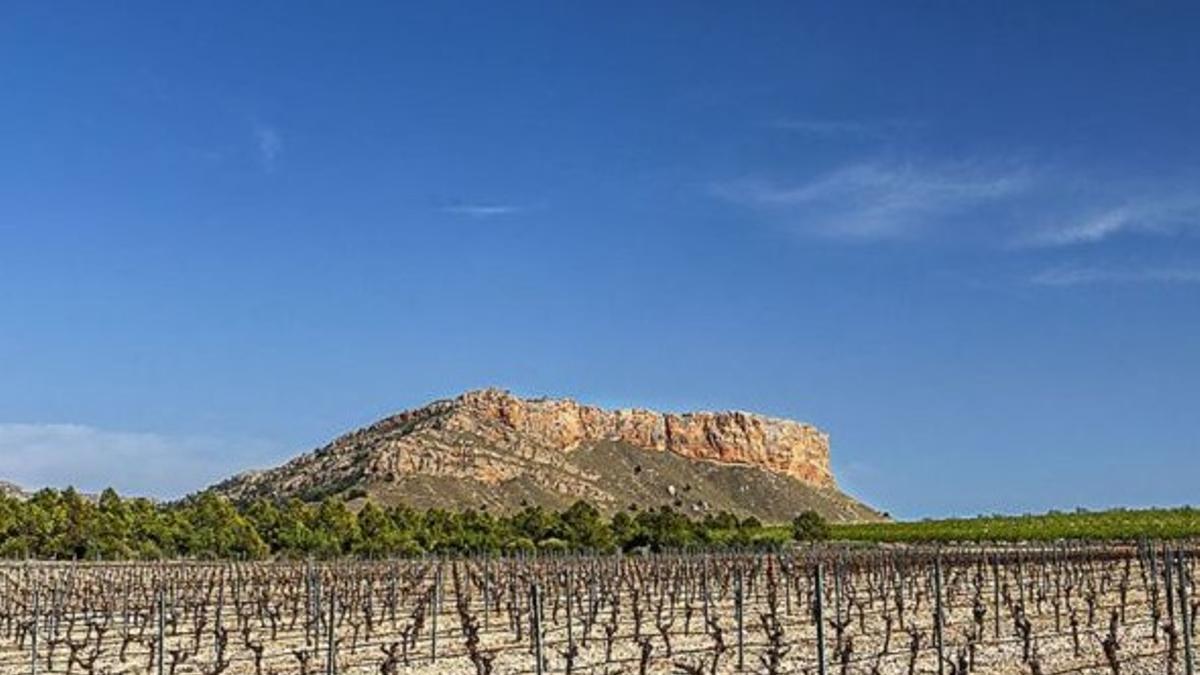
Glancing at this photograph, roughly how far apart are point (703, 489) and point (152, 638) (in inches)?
4181

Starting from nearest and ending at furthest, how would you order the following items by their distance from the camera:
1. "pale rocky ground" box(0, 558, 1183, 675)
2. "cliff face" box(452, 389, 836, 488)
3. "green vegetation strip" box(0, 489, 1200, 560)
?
"pale rocky ground" box(0, 558, 1183, 675) < "green vegetation strip" box(0, 489, 1200, 560) < "cliff face" box(452, 389, 836, 488)

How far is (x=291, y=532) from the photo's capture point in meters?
63.7

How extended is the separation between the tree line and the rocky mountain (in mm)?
29920

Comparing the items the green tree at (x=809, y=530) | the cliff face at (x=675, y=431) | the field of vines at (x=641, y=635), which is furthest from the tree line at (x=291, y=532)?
the cliff face at (x=675, y=431)

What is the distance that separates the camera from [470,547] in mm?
67188

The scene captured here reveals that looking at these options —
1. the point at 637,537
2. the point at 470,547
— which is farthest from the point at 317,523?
the point at 637,537

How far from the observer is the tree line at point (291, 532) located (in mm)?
59094

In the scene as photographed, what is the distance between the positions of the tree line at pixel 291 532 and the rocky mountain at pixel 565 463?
1178 inches

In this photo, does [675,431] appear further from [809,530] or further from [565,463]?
[809,530]

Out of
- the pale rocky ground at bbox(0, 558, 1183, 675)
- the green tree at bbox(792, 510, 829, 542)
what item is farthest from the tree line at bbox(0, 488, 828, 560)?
the pale rocky ground at bbox(0, 558, 1183, 675)

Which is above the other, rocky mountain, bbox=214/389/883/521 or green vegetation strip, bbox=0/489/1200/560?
rocky mountain, bbox=214/389/883/521

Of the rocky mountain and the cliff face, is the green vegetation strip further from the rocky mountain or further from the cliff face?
the cliff face

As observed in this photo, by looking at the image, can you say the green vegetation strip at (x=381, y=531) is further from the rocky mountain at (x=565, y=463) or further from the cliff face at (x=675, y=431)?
the cliff face at (x=675, y=431)

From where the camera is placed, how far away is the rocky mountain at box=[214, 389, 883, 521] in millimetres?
109062
